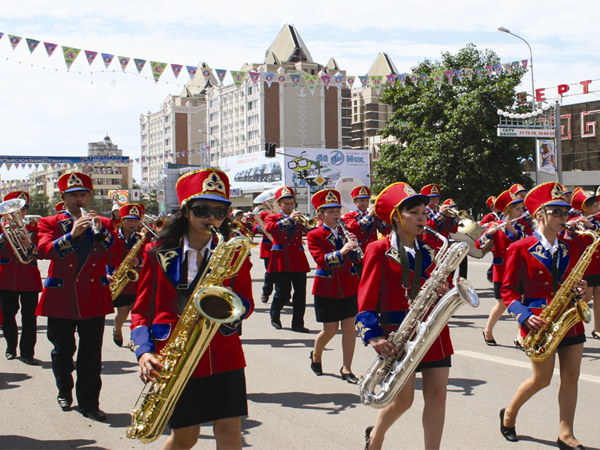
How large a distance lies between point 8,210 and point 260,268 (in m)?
12.2

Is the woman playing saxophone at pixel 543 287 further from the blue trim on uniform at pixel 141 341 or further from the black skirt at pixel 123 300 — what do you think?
the black skirt at pixel 123 300

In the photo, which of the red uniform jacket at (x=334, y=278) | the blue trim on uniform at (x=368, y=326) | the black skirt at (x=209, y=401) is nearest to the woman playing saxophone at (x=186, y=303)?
the black skirt at (x=209, y=401)

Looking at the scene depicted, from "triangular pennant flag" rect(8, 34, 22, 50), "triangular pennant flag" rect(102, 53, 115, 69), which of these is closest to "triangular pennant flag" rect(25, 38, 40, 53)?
"triangular pennant flag" rect(8, 34, 22, 50)

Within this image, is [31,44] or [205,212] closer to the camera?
[205,212]

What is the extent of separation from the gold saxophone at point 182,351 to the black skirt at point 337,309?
136 inches

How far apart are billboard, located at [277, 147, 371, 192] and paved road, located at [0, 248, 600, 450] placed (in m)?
54.0

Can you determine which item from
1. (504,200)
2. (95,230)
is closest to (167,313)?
(95,230)

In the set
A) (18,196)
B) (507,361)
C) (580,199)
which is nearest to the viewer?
(507,361)

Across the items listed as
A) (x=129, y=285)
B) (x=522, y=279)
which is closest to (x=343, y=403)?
(x=522, y=279)

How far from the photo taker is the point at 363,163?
69.1m

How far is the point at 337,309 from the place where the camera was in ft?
20.9

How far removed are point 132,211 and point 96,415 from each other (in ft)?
13.6

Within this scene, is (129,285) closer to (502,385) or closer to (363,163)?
(502,385)

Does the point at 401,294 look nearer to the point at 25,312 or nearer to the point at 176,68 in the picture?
the point at 25,312
